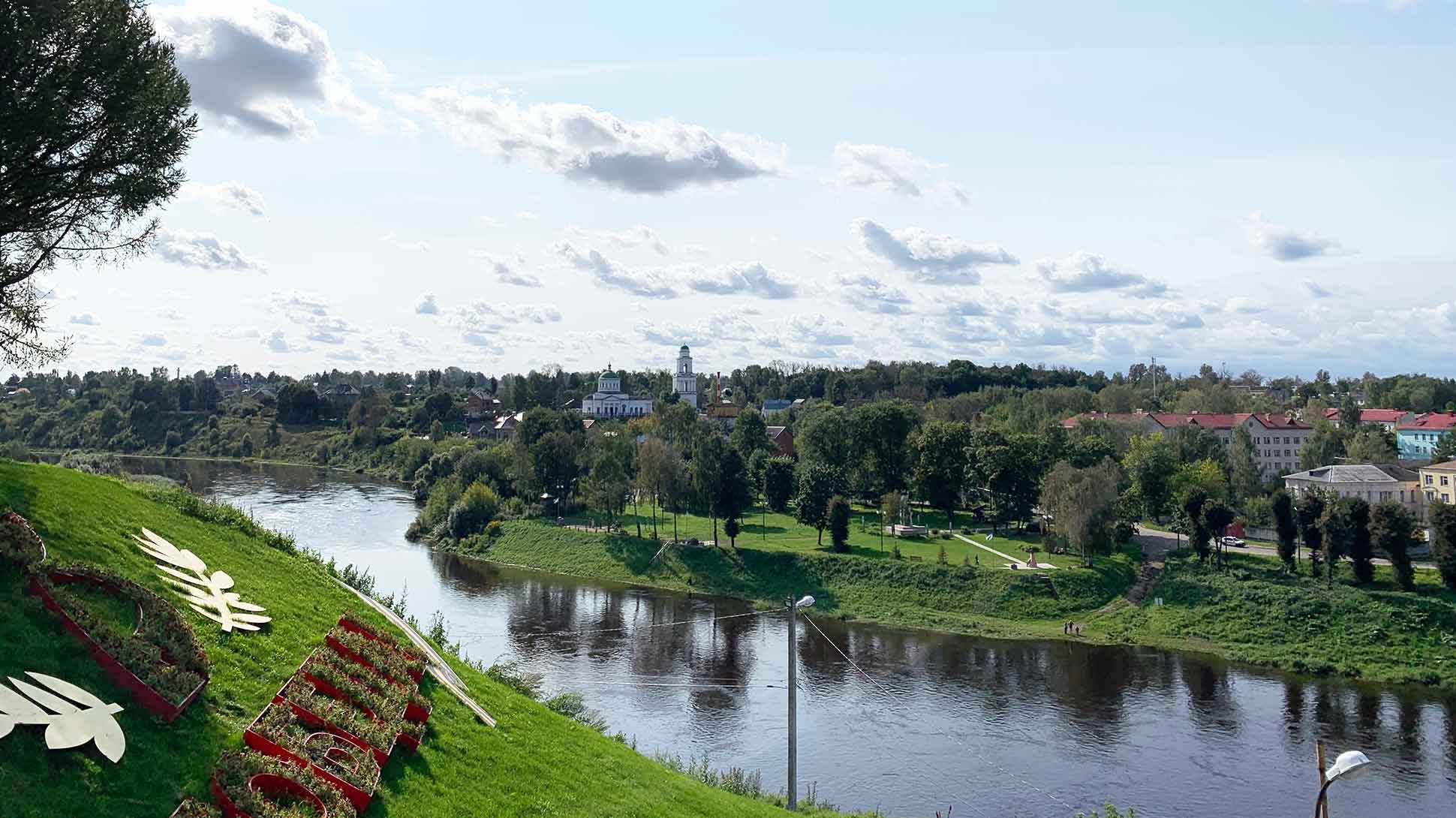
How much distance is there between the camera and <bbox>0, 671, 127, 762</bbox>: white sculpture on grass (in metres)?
9.98

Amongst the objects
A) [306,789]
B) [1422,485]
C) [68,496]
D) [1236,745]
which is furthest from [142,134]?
[1422,485]

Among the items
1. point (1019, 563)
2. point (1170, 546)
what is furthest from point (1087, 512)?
point (1170, 546)

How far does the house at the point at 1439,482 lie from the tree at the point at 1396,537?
21.2 meters

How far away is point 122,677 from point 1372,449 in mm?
84442

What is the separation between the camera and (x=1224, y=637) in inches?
1640

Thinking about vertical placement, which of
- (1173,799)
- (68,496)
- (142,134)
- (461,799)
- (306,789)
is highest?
(142,134)

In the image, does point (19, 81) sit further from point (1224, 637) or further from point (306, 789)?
point (1224, 637)

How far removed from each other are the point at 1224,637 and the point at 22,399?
16510cm

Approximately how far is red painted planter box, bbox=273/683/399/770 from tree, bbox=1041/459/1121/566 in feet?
140

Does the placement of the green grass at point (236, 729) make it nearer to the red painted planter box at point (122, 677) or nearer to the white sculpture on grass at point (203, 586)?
the red painted planter box at point (122, 677)

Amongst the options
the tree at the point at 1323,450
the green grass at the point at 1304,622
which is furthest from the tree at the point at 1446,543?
the tree at the point at 1323,450

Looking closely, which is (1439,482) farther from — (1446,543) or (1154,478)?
(1446,543)

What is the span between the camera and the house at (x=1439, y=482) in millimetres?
59438

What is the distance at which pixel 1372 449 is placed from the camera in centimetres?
7475
